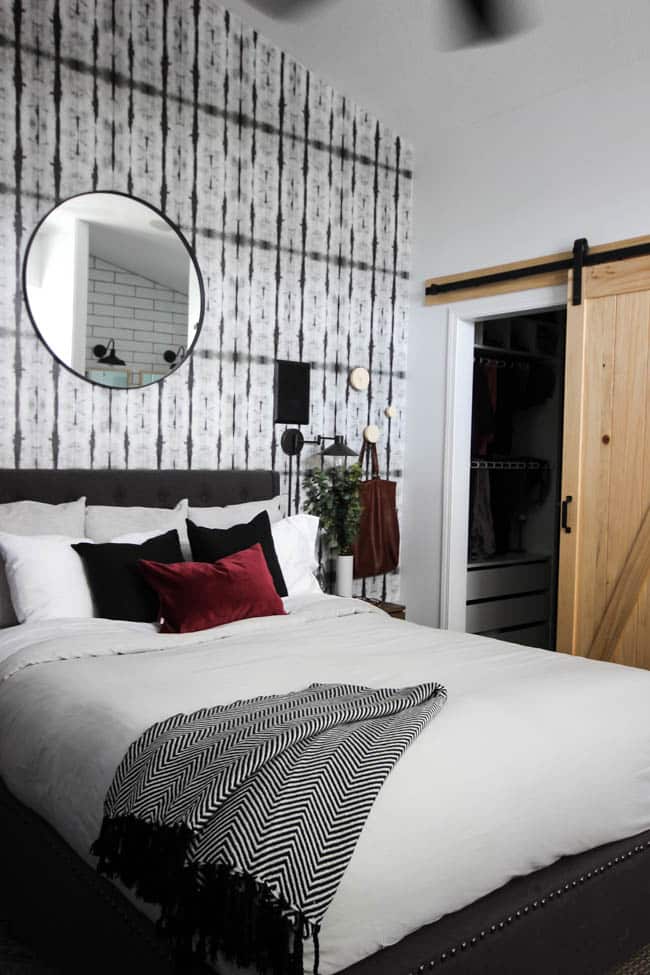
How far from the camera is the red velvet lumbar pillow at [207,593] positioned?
304 centimetres

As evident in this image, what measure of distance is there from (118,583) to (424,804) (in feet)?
5.74

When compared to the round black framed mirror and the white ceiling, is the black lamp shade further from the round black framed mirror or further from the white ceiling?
the white ceiling

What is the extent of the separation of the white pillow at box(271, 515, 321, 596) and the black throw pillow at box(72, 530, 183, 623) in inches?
29.5

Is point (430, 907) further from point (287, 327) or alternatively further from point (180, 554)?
point (287, 327)

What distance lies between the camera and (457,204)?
480 cm

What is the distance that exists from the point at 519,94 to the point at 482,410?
1855 millimetres

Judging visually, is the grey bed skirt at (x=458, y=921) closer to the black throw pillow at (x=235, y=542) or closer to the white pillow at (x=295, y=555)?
the black throw pillow at (x=235, y=542)

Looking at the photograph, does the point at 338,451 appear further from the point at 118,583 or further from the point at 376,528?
the point at 118,583

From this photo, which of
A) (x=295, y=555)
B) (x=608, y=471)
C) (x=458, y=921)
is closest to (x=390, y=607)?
(x=295, y=555)

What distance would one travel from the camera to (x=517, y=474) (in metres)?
5.70

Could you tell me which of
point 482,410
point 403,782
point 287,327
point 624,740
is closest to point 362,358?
point 287,327

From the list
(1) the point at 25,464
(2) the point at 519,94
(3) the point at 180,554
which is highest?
(2) the point at 519,94

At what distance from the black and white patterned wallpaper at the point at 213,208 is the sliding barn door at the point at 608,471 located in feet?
4.13

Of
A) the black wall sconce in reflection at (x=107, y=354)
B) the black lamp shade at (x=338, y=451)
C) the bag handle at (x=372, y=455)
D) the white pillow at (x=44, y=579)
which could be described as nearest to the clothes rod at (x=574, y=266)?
the bag handle at (x=372, y=455)
